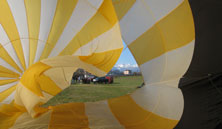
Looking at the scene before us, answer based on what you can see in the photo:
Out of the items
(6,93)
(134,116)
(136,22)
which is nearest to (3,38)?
(6,93)

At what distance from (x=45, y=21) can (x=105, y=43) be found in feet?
2.78

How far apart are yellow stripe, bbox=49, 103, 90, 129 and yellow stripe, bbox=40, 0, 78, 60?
887 mm

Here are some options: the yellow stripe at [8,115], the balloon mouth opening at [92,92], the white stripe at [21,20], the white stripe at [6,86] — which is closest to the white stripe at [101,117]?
the balloon mouth opening at [92,92]

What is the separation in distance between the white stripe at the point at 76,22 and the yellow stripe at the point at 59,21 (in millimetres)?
45

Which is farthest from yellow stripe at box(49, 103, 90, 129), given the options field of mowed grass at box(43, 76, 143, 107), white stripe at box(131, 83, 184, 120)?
field of mowed grass at box(43, 76, 143, 107)

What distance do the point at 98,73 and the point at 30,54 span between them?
1.00m

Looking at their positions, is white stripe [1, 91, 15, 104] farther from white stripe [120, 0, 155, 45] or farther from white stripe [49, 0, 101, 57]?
white stripe [120, 0, 155, 45]

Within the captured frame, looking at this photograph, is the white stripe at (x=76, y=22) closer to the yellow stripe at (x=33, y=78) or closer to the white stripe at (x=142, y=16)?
the yellow stripe at (x=33, y=78)

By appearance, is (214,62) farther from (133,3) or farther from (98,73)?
(98,73)

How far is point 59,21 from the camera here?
2270 millimetres

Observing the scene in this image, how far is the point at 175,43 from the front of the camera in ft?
5.10

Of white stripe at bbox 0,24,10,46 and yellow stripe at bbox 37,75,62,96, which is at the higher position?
white stripe at bbox 0,24,10,46

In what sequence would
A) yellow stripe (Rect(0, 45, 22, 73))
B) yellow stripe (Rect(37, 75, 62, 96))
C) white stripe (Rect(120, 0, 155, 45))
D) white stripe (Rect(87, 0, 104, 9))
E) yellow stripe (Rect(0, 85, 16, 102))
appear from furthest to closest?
yellow stripe (Rect(37, 75, 62, 96)) → yellow stripe (Rect(0, 85, 16, 102)) → yellow stripe (Rect(0, 45, 22, 73)) → white stripe (Rect(87, 0, 104, 9)) → white stripe (Rect(120, 0, 155, 45))

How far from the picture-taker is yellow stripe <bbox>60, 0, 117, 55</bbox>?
2.11m
